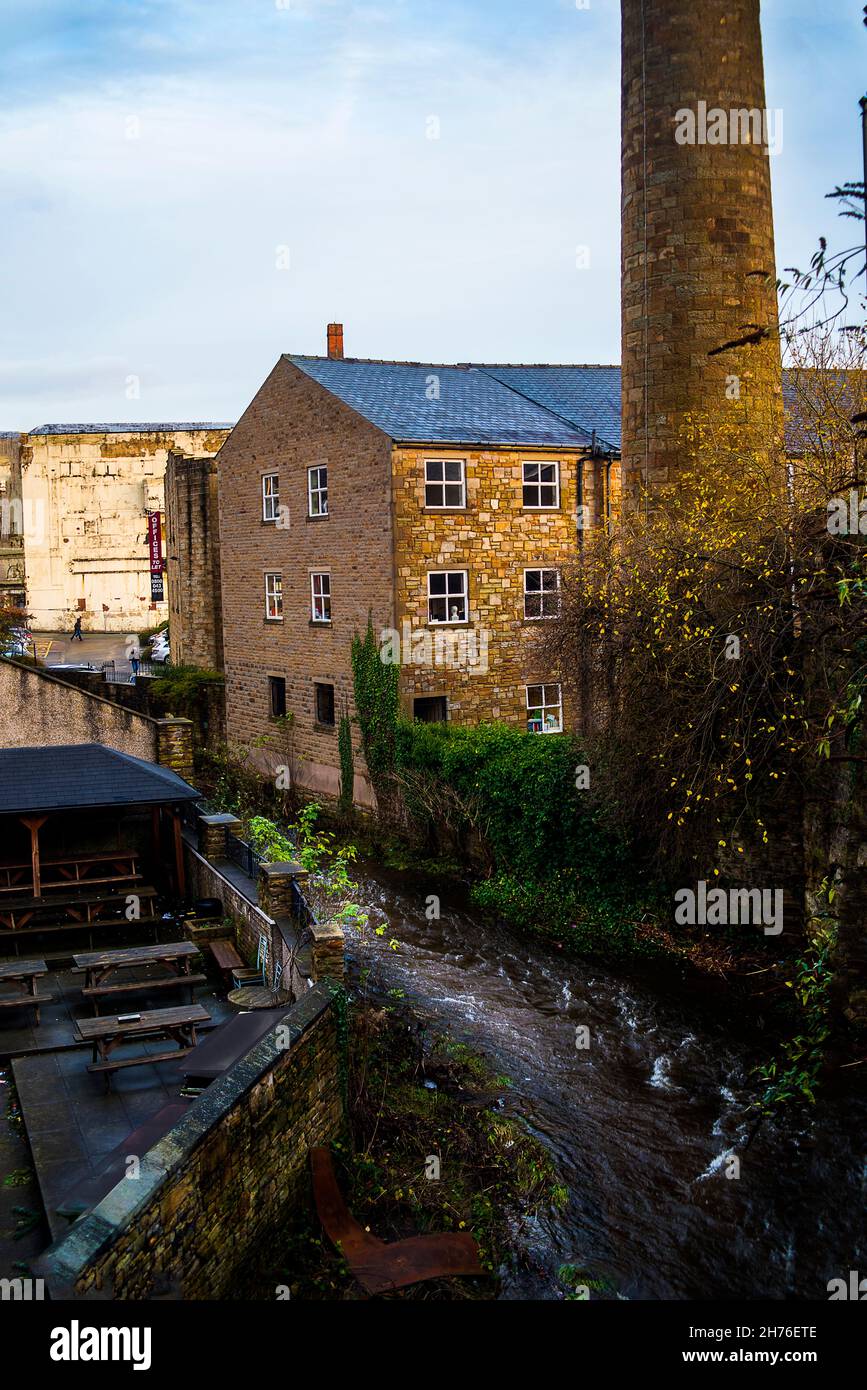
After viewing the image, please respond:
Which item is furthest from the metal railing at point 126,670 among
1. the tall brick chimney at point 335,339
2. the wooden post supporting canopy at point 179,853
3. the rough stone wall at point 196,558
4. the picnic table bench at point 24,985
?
the picnic table bench at point 24,985

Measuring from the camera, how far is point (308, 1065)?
9836mm

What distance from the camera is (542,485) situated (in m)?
25.3

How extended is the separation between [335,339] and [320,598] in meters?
8.03

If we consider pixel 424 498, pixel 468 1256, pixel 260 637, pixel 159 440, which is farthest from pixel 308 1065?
pixel 159 440

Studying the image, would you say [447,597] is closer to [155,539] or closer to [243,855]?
[243,855]

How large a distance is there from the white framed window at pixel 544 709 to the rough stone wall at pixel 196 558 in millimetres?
12520

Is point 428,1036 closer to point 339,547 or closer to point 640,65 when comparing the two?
point 339,547

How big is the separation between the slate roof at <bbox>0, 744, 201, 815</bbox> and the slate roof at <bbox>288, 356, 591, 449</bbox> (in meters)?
10.1

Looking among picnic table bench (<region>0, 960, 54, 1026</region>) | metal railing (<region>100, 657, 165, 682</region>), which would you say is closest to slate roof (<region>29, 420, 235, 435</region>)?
metal railing (<region>100, 657, 165, 682</region>)

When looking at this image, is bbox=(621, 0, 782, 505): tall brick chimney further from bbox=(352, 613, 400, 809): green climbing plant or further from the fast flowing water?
the fast flowing water

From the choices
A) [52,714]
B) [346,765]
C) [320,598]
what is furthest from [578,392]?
[52,714]

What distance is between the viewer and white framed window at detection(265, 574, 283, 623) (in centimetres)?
2793

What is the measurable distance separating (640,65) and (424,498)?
8744mm
